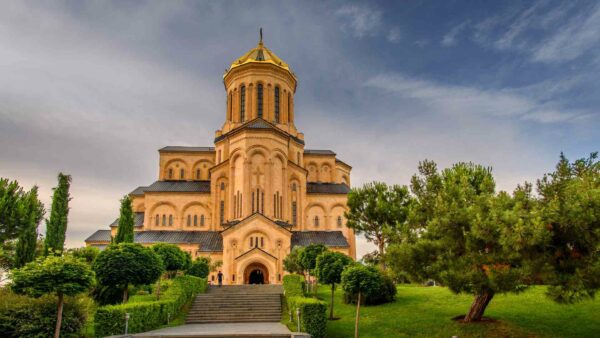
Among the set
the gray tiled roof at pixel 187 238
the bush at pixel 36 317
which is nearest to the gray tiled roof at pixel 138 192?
the gray tiled roof at pixel 187 238

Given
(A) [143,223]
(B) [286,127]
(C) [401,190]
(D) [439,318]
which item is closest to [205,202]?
(A) [143,223]

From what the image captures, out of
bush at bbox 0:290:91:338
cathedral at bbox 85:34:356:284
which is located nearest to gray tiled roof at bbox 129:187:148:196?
cathedral at bbox 85:34:356:284

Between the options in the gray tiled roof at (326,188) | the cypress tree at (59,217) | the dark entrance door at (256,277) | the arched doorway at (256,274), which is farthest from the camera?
the gray tiled roof at (326,188)

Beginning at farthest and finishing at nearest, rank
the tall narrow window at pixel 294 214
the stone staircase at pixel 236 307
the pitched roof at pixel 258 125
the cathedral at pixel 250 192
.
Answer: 1. the tall narrow window at pixel 294 214
2. the pitched roof at pixel 258 125
3. the cathedral at pixel 250 192
4. the stone staircase at pixel 236 307

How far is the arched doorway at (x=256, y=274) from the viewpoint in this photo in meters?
36.0

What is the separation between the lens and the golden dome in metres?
49.5

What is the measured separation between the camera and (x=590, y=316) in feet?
51.5

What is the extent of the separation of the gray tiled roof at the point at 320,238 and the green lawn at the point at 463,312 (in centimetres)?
1874

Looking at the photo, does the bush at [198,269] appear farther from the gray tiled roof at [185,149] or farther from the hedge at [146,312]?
the gray tiled roof at [185,149]

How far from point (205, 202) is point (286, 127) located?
11.8 m

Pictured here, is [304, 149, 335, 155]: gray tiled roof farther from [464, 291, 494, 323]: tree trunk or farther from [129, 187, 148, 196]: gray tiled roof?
[464, 291, 494, 323]: tree trunk

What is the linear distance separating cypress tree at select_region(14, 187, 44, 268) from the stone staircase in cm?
832

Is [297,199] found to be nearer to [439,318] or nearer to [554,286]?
[439,318]

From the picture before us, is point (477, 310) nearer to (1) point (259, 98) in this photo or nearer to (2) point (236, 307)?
(2) point (236, 307)
